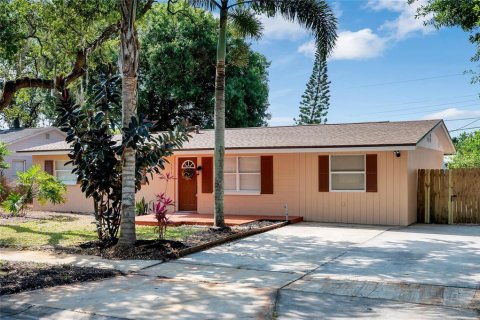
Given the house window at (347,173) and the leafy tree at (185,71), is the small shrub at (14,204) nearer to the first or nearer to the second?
the house window at (347,173)

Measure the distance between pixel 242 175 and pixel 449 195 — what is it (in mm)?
6690

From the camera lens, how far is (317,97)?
131 ft

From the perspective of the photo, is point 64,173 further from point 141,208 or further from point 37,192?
point 141,208

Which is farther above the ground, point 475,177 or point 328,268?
point 475,177

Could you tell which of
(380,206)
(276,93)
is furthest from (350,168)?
(276,93)

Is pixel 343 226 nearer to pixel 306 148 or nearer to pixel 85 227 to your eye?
pixel 306 148

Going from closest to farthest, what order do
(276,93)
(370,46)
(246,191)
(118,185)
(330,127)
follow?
(118,185)
(246,191)
(330,127)
(370,46)
(276,93)

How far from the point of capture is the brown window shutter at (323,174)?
581 inches

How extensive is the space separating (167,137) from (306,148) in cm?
553

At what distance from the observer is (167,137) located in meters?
10.1

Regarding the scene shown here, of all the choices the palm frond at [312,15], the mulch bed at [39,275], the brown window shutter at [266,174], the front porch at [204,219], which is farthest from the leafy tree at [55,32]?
the mulch bed at [39,275]

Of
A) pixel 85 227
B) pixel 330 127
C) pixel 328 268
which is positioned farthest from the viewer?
pixel 330 127

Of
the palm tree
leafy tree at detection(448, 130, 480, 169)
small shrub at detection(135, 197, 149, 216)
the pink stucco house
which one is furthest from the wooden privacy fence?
small shrub at detection(135, 197, 149, 216)

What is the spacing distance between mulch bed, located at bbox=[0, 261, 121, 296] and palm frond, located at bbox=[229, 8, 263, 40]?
334 inches
